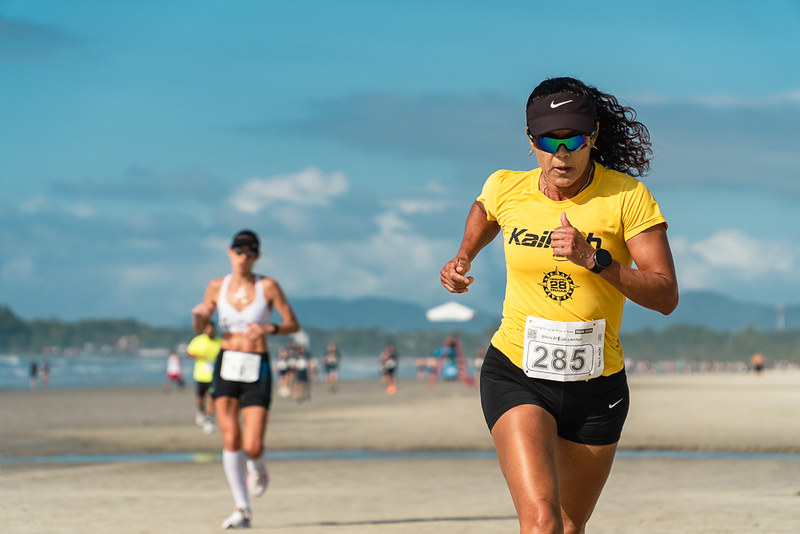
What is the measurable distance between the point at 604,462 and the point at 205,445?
1242 cm

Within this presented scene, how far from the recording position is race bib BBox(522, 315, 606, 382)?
4.56m

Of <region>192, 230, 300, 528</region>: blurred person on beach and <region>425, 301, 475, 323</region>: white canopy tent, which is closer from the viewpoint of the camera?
<region>192, 230, 300, 528</region>: blurred person on beach

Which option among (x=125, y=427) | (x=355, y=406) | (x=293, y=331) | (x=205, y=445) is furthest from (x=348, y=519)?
(x=355, y=406)

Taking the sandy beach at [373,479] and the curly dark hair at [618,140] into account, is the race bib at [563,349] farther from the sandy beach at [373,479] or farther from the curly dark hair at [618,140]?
the sandy beach at [373,479]

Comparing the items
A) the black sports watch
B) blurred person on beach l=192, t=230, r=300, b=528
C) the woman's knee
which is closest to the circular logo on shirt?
the black sports watch

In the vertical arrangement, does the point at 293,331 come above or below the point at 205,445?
above

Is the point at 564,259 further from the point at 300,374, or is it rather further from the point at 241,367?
the point at 300,374

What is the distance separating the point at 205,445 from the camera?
16562mm

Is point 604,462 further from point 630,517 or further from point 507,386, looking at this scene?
point 630,517

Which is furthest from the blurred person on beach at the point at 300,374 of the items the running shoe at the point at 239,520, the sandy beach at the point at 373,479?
the running shoe at the point at 239,520

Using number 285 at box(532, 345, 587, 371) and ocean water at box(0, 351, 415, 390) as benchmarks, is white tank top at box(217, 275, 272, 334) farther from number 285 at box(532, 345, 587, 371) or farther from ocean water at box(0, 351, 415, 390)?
ocean water at box(0, 351, 415, 390)

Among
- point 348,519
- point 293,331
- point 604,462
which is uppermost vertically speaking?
point 293,331

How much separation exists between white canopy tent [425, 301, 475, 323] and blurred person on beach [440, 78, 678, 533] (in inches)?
1274

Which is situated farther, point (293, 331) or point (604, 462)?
point (293, 331)
